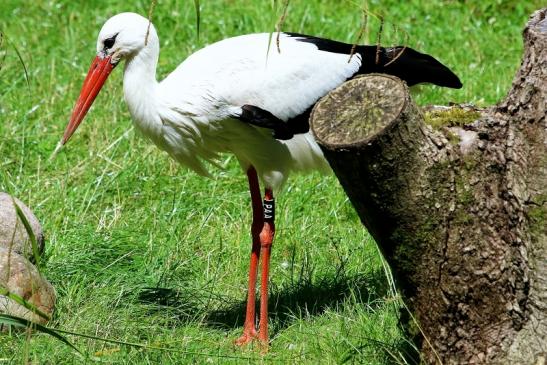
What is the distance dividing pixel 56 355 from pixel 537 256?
2035 mm

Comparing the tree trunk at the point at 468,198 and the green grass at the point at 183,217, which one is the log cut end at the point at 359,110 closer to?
the tree trunk at the point at 468,198

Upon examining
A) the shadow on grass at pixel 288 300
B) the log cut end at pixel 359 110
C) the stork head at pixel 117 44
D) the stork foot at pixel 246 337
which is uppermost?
the log cut end at pixel 359 110

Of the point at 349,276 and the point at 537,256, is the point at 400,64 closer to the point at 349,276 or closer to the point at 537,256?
the point at 349,276

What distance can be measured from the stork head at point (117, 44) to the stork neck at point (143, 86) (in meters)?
0.03

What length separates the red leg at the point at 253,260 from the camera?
5090 millimetres

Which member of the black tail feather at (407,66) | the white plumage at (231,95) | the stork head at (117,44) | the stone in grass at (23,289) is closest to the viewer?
the stone in grass at (23,289)

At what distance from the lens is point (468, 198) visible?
3.63m

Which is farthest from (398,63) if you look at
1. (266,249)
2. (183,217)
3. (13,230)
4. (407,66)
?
(13,230)

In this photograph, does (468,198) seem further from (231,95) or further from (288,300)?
(288,300)

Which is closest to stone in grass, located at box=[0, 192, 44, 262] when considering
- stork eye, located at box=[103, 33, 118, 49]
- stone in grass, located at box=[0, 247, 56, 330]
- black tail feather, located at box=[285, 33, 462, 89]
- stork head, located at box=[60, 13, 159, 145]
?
stone in grass, located at box=[0, 247, 56, 330]

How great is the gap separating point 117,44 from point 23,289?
4.20ft

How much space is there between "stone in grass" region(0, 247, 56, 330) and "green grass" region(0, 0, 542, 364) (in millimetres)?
107

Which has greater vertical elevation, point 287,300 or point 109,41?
point 109,41

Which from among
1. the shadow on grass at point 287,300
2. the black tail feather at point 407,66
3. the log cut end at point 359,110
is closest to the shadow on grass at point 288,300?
the shadow on grass at point 287,300
